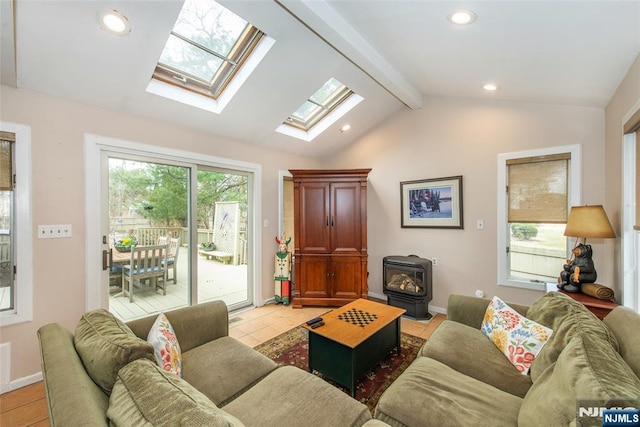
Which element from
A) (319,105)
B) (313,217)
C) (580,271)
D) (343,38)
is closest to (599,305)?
(580,271)

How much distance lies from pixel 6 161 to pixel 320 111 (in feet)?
10.7

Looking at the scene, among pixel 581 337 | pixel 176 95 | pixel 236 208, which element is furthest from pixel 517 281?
pixel 176 95

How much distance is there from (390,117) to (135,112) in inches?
132

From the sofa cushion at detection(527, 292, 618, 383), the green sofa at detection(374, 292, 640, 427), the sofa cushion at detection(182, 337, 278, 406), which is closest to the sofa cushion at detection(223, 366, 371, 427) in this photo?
the sofa cushion at detection(182, 337, 278, 406)

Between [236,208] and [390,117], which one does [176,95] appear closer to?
[236,208]

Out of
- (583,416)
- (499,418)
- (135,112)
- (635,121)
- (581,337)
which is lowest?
(499,418)

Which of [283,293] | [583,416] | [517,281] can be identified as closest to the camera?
[583,416]

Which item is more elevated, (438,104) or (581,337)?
(438,104)

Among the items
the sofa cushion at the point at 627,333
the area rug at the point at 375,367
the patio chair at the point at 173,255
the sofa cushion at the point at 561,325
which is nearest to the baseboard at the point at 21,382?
the patio chair at the point at 173,255

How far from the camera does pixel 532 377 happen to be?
58.9 inches

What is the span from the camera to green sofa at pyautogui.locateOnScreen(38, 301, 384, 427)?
2.66 ft

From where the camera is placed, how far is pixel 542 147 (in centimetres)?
299

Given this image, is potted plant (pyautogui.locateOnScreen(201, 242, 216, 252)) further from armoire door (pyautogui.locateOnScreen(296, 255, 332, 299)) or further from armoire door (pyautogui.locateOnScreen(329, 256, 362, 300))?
armoire door (pyautogui.locateOnScreen(329, 256, 362, 300))

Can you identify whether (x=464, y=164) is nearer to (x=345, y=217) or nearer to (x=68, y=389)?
(x=345, y=217)
